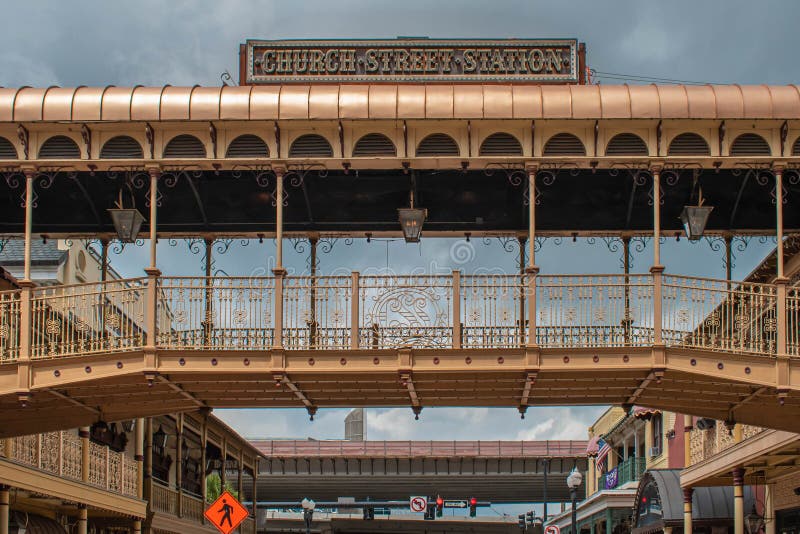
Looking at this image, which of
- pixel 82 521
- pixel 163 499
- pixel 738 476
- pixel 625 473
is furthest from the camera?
pixel 625 473

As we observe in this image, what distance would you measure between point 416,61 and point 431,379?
4.91 m

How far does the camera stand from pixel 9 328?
58.7 feet

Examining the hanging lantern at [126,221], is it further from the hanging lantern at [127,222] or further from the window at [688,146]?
the window at [688,146]

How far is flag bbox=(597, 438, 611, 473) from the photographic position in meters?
62.8

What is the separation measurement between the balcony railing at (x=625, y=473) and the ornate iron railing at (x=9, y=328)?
36.9 meters

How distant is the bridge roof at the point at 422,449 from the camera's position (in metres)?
67.5

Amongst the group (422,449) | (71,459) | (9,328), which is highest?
(422,449)

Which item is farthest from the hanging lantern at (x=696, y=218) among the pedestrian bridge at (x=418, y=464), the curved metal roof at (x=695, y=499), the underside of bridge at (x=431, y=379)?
the pedestrian bridge at (x=418, y=464)

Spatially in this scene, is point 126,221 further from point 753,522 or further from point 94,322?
point 753,522

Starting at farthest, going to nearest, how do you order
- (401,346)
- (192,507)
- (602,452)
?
(602,452) < (192,507) < (401,346)

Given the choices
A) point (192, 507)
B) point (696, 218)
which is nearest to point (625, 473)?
point (192, 507)

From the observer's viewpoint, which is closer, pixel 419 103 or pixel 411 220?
pixel 419 103

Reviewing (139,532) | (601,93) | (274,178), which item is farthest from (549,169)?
(139,532)

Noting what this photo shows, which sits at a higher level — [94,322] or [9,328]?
[94,322]
